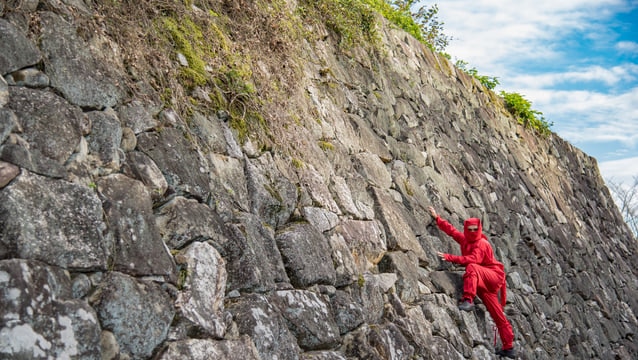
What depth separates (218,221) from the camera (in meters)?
3.27

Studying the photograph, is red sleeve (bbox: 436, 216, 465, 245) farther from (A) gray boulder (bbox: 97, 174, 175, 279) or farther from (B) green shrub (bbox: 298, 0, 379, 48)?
(A) gray boulder (bbox: 97, 174, 175, 279)

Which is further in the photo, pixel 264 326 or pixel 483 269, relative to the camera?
pixel 483 269

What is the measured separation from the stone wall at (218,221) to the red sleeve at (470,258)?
192mm

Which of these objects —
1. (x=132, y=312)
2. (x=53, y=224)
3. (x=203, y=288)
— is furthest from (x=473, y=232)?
(x=53, y=224)

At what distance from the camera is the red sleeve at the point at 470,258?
19.5 ft

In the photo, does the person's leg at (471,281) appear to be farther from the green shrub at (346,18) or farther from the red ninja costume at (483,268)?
the green shrub at (346,18)

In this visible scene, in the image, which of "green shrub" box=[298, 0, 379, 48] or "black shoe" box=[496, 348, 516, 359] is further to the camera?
"green shrub" box=[298, 0, 379, 48]

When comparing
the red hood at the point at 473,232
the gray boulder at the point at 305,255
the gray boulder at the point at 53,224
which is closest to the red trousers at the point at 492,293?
the red hood at the point at 473,232

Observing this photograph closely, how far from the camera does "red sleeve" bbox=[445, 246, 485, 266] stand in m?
5.96

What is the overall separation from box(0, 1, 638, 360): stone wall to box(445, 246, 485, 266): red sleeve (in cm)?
19

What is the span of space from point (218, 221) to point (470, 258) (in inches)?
146

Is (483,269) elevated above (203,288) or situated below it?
above

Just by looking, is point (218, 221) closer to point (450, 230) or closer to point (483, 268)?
point (450, 230)

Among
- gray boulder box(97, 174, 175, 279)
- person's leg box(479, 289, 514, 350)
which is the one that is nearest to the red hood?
person's leg box(479, 289, 514, 350)
